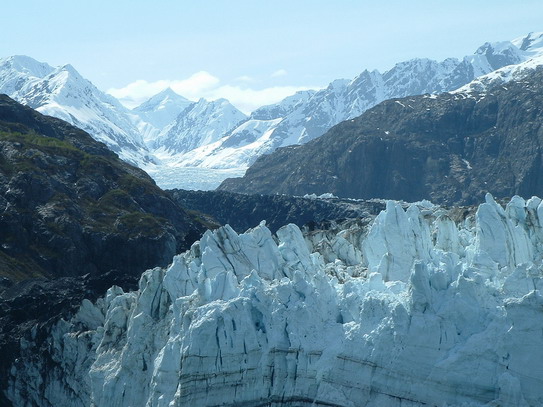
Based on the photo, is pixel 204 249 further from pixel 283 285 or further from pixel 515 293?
pixel 515 293

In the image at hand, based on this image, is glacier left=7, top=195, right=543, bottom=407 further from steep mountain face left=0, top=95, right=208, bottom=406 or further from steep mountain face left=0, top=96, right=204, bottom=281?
steep mountain face left=0, top=96, right=204, bottom=281

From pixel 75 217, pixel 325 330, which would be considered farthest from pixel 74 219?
pixel 325 330

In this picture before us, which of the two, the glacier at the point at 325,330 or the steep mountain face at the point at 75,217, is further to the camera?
the steep mountain face at the point at 75,217

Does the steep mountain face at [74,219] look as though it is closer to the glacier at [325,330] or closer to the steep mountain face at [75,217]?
the steep mountain face at [75,217]

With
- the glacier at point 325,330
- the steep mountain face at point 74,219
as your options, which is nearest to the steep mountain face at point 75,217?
the steep mountain face at point 74,219

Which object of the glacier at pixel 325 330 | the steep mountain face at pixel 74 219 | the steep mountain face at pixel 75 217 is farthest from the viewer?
the steep mountain face at pixel 75 217

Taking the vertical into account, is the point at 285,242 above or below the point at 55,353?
above

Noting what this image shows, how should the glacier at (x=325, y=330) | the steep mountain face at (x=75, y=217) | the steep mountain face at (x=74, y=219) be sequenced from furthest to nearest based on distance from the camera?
the steep mountain face at (x=75, y=217) < the steep mountain face at (x=74, y=219) < the glacier at (x=325, y=330)

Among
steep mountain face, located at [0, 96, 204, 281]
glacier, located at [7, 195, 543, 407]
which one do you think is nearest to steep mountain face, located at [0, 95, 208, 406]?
steep mountain face, located at [0, 96, 204, 281]

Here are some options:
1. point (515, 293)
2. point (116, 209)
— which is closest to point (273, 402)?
point (515, 293)
